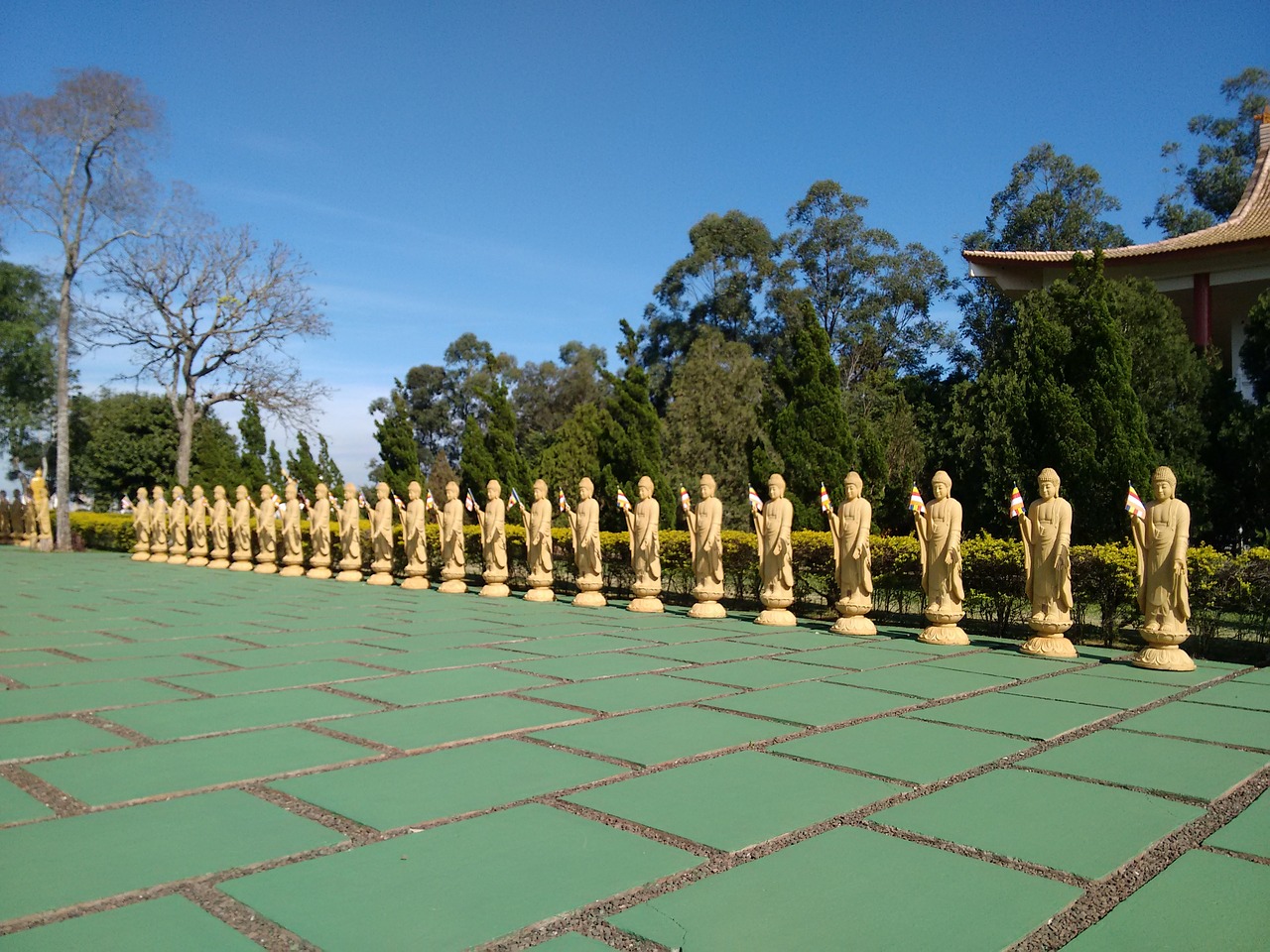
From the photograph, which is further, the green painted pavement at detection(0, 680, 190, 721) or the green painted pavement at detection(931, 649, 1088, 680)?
the green painted pavement at detection(931, 649, 1088, 680)

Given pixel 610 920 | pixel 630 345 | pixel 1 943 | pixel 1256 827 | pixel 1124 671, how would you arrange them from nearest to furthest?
pixel 1 943 < pixel 610 920 < pixel 1256 827 < pixel 1124 671 < pixel 630 345

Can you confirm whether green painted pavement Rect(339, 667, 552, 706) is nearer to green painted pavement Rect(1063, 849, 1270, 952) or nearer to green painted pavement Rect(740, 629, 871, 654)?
green painted pavement Rect(740, 629, 871, 654)

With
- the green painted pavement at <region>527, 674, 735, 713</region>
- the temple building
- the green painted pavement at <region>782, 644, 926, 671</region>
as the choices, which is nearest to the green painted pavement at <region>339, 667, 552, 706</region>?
the green painted pavement at <region>527, 674, 735, 713</region>

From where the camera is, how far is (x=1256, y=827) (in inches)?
134

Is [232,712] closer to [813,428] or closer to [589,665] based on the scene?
[589,665]

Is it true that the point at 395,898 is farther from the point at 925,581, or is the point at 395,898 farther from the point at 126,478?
the point at 126,478

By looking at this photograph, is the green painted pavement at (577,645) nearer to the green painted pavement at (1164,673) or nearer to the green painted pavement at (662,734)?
the green painted pavement at (662,734)

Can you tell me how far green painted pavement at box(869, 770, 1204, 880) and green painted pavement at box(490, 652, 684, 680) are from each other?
2965 millimetres

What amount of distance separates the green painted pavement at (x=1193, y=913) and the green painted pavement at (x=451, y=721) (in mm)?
2882

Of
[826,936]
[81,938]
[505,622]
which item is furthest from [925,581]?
[81,938]

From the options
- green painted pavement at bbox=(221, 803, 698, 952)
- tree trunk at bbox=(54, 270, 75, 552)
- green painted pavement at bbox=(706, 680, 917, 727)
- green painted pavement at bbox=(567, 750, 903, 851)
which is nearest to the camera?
green painted pavement at bbox=(221, 803, 698, 952)

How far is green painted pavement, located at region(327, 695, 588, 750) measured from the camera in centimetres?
466

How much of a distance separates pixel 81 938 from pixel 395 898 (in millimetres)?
811

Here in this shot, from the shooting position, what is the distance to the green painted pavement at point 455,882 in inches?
102
